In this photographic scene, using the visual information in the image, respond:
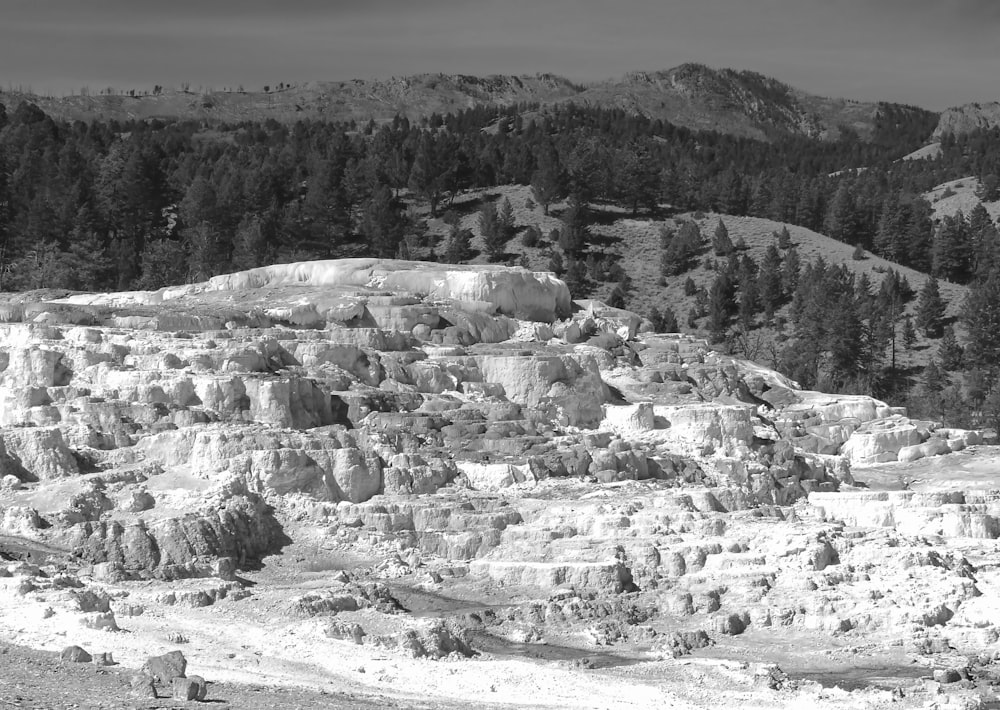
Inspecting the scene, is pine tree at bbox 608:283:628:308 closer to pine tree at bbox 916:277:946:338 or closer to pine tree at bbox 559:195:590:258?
pine tree at bbox 559:195:590:258

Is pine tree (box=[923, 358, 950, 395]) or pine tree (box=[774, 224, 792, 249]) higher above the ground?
pine tree (box=[774, 224, 792, 249])

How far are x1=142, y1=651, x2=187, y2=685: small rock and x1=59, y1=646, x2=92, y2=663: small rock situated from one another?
4.47 ft

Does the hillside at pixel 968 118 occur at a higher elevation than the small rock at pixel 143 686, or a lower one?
→ higher

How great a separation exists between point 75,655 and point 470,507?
39.9 ft

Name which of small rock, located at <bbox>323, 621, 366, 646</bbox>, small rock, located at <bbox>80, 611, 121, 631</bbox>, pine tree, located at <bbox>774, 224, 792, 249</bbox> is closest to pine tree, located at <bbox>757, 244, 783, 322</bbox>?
pine tree, located at <bbox>774, 224, 792, 249</bbox>

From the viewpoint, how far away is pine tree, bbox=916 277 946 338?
74.8m

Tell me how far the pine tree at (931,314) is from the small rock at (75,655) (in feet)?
178

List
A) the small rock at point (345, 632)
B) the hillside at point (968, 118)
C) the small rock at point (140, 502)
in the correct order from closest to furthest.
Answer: the small rock at point (345, 632), the small rock at point (140, 502), the hillside at point (968, 118)

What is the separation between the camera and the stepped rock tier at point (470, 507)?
2892cm

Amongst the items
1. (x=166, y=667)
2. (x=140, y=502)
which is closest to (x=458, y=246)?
(x=140, y=502)

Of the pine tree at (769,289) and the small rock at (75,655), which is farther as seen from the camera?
the pine tree at (769,289)

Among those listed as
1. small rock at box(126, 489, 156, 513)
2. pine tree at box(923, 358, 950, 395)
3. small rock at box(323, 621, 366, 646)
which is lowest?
small rock at box(323, 621, 366, 646)

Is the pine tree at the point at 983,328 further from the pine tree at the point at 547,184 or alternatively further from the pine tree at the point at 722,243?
the pine tree at the point at 547,184

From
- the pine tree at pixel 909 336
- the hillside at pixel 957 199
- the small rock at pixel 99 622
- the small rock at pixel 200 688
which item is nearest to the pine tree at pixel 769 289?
the pine tree at pixel 909 336
